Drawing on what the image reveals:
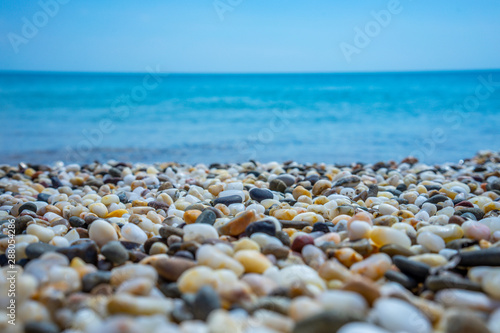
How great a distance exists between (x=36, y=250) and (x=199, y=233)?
663 mm

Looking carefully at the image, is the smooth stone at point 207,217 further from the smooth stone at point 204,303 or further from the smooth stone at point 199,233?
the smooth stone at point 204,303

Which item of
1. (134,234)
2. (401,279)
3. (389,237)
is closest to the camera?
(401,279)

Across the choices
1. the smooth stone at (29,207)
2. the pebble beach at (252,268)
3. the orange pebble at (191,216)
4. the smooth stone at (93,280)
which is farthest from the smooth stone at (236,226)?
the smooth stone at (29,207)

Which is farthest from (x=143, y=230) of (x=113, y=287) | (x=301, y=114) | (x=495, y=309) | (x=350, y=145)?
(x=301, y=114)

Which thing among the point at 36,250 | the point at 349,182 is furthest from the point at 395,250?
the point at 349,182

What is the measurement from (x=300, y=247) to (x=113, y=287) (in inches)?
31.2

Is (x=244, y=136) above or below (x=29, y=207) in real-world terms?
above

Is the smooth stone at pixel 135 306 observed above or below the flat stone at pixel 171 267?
below

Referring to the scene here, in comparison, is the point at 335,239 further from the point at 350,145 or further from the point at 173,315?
the point at 350,145

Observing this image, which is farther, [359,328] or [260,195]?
[260,195]

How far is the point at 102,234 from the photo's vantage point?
6.15 ft

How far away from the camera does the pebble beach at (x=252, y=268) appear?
3.71 feet

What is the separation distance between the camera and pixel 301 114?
14656 millimetres

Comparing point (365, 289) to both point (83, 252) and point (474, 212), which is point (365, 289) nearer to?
point (83, 252)
